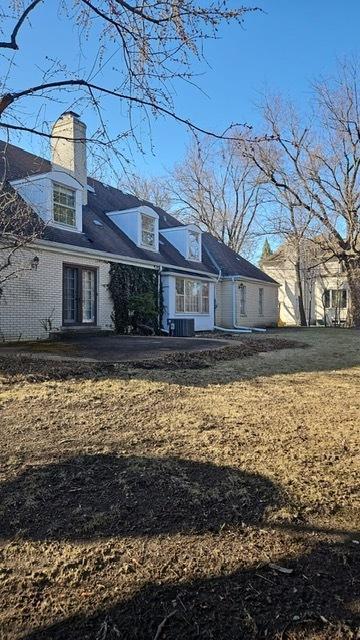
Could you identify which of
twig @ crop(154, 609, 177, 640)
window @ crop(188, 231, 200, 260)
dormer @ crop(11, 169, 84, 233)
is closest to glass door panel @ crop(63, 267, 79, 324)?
dormer @ crop(11, 169, 84, 233)

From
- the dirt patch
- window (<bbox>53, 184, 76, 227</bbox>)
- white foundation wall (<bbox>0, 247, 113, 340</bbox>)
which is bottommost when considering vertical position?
the dirt patch

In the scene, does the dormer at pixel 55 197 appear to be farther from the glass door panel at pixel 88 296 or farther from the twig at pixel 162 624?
the twig at pixel 162 624

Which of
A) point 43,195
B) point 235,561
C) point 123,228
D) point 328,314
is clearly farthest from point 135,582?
point 328,314

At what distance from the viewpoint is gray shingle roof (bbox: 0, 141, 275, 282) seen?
13.3m

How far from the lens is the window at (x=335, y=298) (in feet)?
112

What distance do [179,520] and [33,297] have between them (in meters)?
10.4

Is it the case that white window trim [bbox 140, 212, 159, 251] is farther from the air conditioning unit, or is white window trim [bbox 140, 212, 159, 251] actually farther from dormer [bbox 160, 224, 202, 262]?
the air conditioning unit

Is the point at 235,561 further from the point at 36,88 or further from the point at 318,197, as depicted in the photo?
the point at 318,197

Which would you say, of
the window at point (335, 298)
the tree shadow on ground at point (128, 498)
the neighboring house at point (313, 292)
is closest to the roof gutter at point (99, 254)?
the tree shadow on ground at point (128, 498)

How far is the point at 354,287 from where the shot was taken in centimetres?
2522

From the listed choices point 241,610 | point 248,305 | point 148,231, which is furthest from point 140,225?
point 241,610

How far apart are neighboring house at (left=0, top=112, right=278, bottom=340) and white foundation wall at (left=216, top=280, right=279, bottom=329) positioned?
2.83 ft

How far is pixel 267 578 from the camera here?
6.68ft

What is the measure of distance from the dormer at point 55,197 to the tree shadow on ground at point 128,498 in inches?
402
